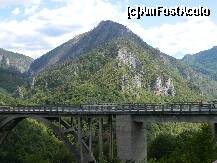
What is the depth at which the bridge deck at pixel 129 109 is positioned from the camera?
47.5 meters

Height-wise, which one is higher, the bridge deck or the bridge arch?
the bridge deck

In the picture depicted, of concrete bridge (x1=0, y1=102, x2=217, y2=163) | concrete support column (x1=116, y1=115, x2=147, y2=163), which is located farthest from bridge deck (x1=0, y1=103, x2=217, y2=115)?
concrete support column (x1=116, y1=115, x2=147, y2=163)

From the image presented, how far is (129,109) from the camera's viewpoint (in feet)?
171

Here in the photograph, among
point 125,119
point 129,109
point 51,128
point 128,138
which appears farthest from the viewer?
point 51,128

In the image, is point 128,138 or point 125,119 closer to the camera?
point 128,138

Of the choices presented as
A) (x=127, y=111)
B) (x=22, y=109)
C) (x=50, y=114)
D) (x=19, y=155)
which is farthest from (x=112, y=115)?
(x=19, y=155)

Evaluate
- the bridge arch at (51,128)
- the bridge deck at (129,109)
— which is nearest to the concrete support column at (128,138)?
the bridge deck at (129,109)

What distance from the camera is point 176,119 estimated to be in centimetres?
4875

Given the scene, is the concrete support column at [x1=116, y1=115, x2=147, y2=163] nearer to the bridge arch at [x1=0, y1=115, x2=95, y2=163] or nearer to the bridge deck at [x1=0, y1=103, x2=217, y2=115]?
the bridge deck at [x1=0, y1=103, x2=217, y2=115]

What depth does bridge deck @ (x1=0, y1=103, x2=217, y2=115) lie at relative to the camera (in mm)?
47525

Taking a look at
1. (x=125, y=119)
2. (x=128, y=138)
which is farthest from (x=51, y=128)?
(x=128, y=138)

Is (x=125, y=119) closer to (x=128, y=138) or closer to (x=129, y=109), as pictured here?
(x=129, y=109)

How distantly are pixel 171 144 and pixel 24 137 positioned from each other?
5354 cm

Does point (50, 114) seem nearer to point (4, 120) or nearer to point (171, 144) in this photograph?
point (4, 120)
